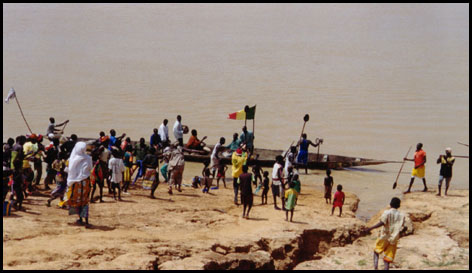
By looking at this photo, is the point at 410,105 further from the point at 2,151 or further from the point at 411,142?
the point at 2,151

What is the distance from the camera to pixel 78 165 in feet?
34.6

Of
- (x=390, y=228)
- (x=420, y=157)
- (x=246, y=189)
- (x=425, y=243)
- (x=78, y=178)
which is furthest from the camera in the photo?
(x=420, y=157)

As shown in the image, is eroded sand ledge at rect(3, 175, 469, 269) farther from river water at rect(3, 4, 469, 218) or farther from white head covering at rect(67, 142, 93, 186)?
river water at rect(3, 4, 469, 218)

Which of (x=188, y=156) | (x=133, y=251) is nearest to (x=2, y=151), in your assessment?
(x=133, y=251)

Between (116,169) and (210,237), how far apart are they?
2.78 metres

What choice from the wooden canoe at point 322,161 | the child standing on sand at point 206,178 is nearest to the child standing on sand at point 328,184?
the child standing on sand at point 206,178

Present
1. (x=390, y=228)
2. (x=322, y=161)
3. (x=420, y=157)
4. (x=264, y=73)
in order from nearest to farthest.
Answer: (x=390, y=228) → (x=420, y=157) → (x=322, y=161) → (x=264, y=73)

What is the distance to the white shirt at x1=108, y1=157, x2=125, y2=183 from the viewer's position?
12.5 m

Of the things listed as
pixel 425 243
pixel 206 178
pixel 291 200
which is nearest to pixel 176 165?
pixel 206 178

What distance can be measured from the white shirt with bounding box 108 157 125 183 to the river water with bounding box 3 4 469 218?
526 centimetres

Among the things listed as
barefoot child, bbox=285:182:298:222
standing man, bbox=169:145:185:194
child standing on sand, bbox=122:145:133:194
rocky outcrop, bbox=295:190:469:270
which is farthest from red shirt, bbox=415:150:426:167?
child standing on sand, bbox=122:145:133:194

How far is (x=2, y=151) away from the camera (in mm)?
11891

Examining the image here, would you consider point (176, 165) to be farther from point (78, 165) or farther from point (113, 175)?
point (78, 165)

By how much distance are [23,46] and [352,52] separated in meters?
22.0
